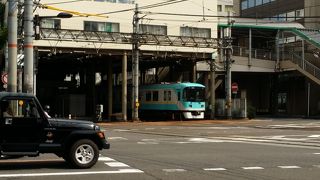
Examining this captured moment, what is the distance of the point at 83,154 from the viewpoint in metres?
13.4

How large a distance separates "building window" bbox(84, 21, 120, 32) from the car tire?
36751 mm

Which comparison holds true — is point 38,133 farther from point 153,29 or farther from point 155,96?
point 155,96

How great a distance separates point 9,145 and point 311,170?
744 centimetres

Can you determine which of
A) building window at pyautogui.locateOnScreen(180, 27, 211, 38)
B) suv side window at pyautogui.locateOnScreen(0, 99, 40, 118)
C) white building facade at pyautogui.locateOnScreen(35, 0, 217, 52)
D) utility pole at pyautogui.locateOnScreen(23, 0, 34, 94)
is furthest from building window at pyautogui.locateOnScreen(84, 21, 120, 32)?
suv side window at pyautogui.locateOnScreen(0, 99, 40, 118)

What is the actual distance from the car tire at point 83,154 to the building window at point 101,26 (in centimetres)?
3675

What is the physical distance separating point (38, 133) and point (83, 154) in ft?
4.11

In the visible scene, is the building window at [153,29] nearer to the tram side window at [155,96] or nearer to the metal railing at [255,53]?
the tram side window at [155,96]

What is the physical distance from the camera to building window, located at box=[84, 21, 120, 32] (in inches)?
1953

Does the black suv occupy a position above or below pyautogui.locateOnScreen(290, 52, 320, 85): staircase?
below

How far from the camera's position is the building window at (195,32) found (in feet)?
178

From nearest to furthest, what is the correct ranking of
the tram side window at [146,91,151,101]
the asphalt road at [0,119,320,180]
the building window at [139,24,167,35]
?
1. the asphalt road at [0,119,320,180]
2. the building window at [139,24,167,35]
3. the tram side window at [146,91,151,101]

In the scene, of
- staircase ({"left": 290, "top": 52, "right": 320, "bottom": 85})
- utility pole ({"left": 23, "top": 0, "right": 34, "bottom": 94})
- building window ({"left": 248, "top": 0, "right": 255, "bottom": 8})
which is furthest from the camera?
building window ({"left": 248, "top": 0, "right": 255, "bottom": 8})

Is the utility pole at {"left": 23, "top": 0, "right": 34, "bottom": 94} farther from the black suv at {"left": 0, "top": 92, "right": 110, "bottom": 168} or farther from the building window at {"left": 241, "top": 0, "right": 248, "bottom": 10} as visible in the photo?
the building window at {"left": 241, "top": 0, "right": 248, "bottom": 10}

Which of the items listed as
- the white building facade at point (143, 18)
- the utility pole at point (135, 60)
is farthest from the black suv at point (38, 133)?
the utility pole at point (135, 60)
